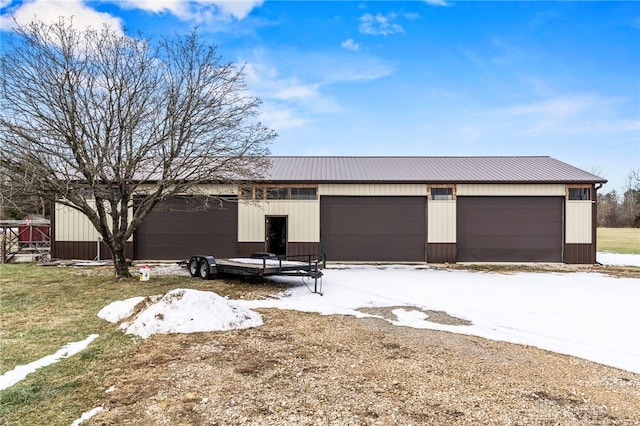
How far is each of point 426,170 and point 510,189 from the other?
353 cm

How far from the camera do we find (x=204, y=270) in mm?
11383

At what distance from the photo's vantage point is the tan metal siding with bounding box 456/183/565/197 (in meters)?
15.6

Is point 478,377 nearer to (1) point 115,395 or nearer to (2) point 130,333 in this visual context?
(1) point 115,395

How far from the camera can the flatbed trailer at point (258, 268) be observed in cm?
965

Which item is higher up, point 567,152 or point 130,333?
point 567,152

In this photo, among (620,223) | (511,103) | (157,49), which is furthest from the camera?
(620,223)

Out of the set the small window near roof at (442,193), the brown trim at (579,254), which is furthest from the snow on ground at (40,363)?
the brown trim at (579,254)

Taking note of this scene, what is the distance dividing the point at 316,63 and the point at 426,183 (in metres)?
7.04

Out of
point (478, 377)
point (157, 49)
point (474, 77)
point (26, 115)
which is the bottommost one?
point (478, 377)

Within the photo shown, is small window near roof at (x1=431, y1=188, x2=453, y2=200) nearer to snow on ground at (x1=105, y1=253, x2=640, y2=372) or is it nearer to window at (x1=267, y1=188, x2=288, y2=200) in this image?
snow on ground at (x1=105, y1=253, x2=640, y2=372)

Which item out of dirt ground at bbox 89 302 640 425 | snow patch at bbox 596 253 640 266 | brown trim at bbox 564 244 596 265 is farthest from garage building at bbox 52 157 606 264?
dirt ground at bbox 89 302 640 425

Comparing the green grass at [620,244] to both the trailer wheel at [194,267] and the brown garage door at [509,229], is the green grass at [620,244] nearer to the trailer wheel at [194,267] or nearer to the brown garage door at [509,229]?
the brown garage door at [509,229]

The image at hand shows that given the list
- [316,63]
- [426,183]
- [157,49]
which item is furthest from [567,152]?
[157,49]

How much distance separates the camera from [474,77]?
1667 centimetres
